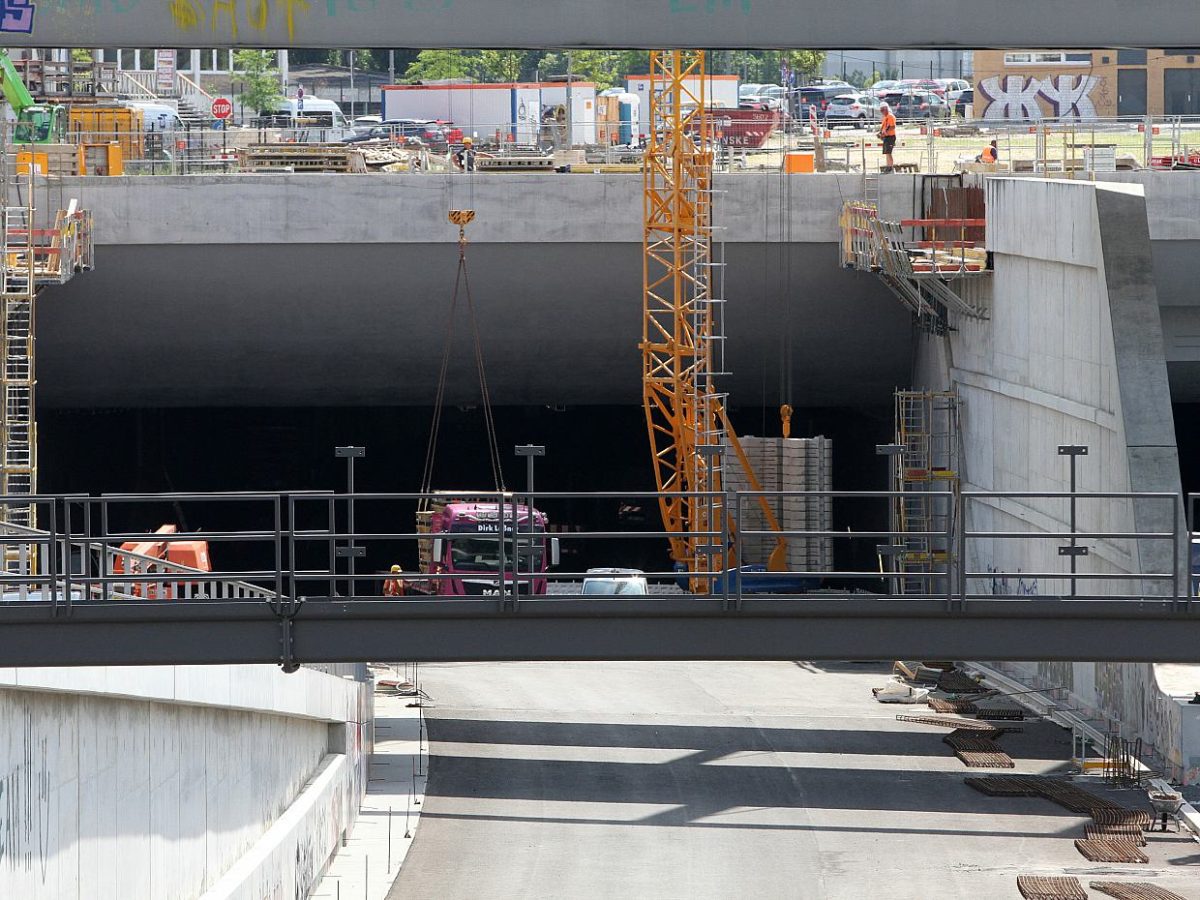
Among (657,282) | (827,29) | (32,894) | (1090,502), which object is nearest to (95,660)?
(32,894)

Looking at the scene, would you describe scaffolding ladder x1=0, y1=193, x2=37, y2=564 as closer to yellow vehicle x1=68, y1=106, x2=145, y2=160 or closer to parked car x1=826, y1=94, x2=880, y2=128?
yellow vehicle x1=68, y1=106, x2=145, y2=160

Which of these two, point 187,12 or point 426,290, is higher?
point 187,12

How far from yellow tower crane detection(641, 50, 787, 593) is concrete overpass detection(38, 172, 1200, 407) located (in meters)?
0.60

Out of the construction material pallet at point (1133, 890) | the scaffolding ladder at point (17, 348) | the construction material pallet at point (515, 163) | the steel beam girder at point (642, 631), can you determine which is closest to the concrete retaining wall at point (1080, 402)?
the construction material pallet at point (1133, 890)

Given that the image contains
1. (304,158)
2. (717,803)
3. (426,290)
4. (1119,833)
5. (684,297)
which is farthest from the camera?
(684,297)

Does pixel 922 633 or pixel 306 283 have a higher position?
pixel 306 283

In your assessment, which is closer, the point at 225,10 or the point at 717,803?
the point at 225,10

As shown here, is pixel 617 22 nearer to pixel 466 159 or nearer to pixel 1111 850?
pixel 1111 850

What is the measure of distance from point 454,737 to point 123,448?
19.7 m

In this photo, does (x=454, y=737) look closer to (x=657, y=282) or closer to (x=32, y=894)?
(x=657, y=282)

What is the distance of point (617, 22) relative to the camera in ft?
38.8

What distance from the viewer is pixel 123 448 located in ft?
150

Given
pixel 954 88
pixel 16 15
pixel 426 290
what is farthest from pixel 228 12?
pixel 954 88

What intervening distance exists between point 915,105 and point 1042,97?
5.67 metres
